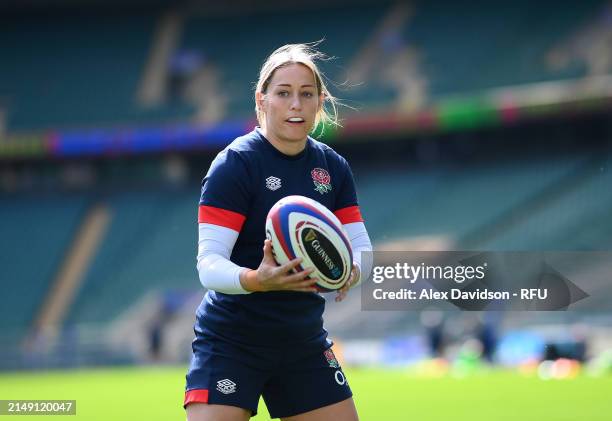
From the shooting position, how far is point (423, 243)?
93.8ft

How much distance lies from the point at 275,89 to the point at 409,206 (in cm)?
2622

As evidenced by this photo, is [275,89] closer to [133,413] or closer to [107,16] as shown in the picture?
[133,413]

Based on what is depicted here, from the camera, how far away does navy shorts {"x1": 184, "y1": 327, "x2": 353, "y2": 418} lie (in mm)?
4418

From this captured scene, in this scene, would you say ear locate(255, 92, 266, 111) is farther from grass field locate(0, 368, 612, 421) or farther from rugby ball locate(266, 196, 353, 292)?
grass field locate(0, 368, 612, 421)

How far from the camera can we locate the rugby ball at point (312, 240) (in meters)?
4.17

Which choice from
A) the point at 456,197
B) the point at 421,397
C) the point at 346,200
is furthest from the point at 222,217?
the point at 456,197

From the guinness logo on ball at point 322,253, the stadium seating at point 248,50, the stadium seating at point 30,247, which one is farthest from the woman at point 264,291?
the stadium seating at point 30,247

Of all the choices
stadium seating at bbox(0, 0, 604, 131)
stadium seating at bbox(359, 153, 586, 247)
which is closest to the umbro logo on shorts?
stadium seating at bbox(359, 153, 586, 247)

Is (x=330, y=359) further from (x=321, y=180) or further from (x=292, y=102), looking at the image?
(x=292, y=102)

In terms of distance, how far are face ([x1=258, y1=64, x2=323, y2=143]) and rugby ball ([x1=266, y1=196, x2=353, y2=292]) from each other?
13.4 inches

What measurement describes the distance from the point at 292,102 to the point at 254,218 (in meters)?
0.52

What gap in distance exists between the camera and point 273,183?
177 inches

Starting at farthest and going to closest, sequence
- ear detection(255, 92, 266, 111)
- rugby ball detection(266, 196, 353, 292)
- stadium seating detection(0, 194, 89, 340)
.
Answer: stadium seating detection(0, 194, 89, 340), ear detection(255, 92, 266, 111), rugby ball detection(266, 196, 353, 292)

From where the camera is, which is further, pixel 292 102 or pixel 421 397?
pixel 421 397
